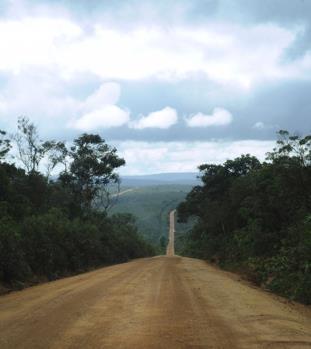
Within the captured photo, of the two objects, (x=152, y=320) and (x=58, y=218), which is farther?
(x=58, y=218)

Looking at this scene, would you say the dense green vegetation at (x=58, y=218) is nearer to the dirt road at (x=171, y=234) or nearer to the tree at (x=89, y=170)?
the tree at (x=89, y=170)

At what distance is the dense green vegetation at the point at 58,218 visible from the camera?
71.8ft

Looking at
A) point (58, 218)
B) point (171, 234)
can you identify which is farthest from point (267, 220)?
point (171, 234)

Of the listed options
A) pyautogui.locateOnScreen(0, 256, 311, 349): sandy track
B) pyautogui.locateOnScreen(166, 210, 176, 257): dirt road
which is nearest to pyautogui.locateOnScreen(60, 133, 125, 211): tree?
pyautogui.locateOnScreen(0, 256, 311, 349): sandy track

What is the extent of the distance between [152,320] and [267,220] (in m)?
20.3

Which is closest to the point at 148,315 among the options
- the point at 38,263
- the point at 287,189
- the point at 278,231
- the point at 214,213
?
the point at 38,263

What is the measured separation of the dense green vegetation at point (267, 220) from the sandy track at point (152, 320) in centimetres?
362

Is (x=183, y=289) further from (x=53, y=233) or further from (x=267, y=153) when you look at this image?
(x=267, y=153)

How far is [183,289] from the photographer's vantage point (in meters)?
15.8

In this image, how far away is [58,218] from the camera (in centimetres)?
3231

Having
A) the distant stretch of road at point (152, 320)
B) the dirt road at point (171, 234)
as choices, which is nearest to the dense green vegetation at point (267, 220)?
the distant stretch of road at point (152, 320)

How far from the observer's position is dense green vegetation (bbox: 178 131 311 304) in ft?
61.7

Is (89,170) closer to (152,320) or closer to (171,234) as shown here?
(152,320)

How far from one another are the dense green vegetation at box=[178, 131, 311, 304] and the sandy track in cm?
362
